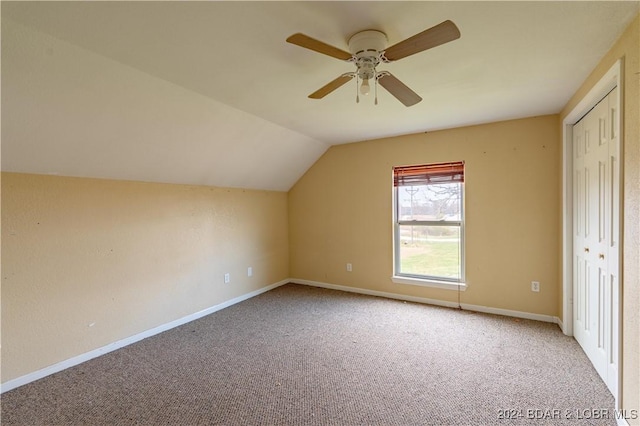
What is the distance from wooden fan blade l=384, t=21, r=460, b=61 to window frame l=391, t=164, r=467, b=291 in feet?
8.32

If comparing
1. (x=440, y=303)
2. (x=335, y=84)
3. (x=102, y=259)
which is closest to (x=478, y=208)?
(x=440, y=303)

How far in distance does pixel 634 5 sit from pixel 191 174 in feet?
11.9

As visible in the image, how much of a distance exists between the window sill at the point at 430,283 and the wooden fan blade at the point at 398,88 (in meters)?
2.55

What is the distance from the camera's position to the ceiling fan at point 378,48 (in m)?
1.35

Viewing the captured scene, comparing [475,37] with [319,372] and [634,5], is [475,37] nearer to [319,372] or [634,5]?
[634,5]

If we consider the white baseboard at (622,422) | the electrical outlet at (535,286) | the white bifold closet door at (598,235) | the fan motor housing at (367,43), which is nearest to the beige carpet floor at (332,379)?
the white baseboard at (622,422)

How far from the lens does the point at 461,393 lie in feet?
6.72

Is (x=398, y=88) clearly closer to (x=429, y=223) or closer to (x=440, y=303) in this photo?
(x=429, y=223)

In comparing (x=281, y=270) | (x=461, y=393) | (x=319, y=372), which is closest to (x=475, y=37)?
(x=461, y=393)

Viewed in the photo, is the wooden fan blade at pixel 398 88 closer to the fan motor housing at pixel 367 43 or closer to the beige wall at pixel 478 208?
the fan motor housing at pixel 367 43

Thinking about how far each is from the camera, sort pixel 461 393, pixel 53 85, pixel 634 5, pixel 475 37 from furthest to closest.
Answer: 1. pixel 461 393
2. pixel 53 85
3. pixel 475 37
4. pixel 634 5

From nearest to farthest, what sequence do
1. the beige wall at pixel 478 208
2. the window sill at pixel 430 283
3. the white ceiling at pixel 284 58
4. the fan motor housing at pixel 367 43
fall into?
the white ceiling at pixel 284 58 < the fan motor housing at pixel 367 43 < the beige wall at pixel 478 208 < the window sill at pixel 430 283

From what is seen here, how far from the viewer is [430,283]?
3.84 m

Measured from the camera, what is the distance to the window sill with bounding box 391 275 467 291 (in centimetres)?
367
